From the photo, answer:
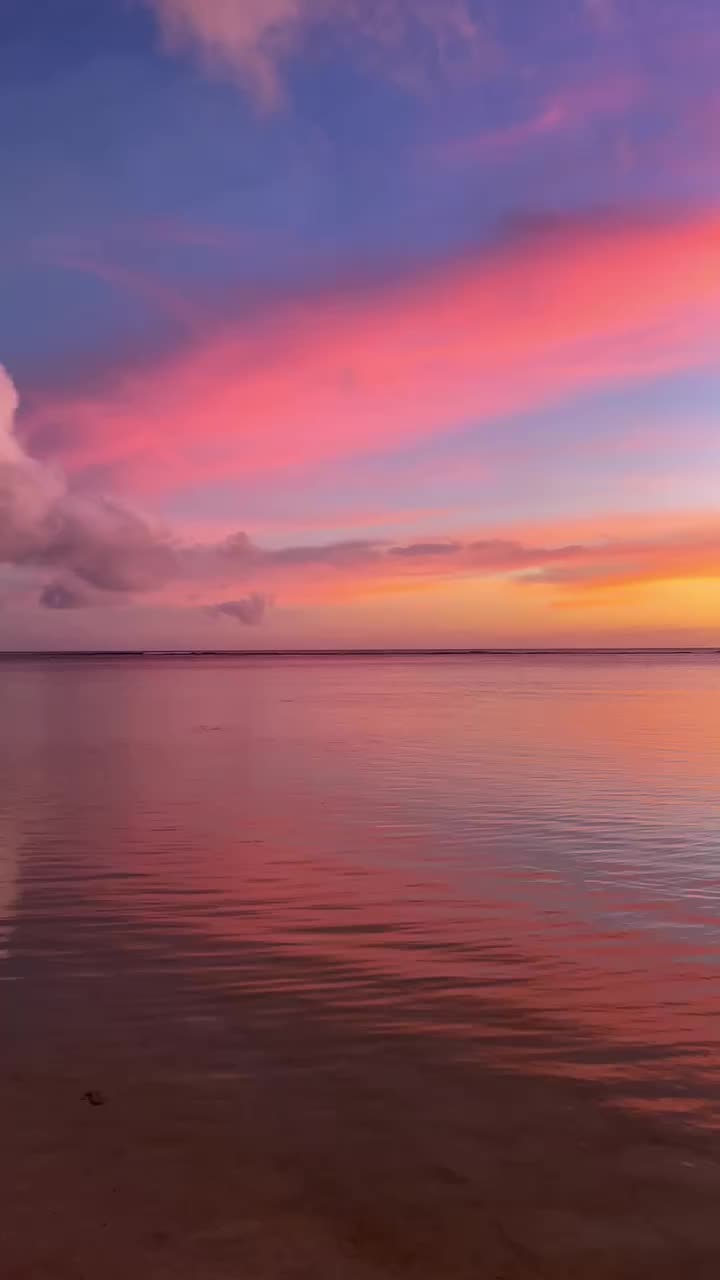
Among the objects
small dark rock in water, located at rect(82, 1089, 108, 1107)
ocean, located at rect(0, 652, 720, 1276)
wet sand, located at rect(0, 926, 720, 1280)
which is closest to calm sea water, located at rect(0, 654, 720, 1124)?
ocean, located at rect(0, 652, 720, 1276)

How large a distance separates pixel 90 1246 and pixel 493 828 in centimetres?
1464

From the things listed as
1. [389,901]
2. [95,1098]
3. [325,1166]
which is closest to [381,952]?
[389,901]

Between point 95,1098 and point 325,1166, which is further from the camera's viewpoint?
point 95,1098

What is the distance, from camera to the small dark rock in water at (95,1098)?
25.2 ft

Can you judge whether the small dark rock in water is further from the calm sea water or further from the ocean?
the calm sea water

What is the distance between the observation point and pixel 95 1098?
7758mm

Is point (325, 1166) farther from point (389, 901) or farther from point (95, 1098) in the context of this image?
point (389, 901)

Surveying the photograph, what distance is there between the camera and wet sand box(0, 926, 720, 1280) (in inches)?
227

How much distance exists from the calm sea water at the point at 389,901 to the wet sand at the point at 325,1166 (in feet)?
1.32

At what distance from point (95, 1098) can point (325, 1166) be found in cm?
214

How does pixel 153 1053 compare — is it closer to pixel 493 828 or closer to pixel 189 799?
pixel 493 828

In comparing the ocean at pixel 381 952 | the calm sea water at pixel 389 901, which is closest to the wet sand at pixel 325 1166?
the ocean at pixel 381 952

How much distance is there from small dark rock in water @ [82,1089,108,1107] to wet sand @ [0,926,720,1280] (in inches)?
2.1

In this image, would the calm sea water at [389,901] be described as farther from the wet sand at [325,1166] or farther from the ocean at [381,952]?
the wet sand at [325,1166]
